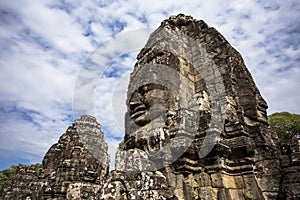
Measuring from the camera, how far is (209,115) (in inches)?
212

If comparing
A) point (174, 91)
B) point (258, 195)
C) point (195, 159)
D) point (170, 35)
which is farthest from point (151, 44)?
point (258, 195)

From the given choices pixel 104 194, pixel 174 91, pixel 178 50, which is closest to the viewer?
pixel 104 194

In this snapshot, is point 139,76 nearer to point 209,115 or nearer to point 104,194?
point 209,115

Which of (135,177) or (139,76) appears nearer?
(135,177)

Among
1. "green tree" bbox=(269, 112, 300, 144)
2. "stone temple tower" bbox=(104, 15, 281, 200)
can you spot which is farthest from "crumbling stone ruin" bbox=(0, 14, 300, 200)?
"green tree" bbox=(269, 112, 300, 144)

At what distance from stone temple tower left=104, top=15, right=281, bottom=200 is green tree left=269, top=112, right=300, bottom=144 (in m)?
17.0

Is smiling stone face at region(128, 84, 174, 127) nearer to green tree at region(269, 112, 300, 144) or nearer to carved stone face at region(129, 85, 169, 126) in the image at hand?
carved stone face at region(129, 85, 169, 126)

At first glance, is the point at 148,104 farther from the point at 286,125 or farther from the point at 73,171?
the point at 286,125

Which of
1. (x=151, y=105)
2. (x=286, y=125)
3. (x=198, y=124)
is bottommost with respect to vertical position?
(x=198, y=124)

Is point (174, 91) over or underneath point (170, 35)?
underneath

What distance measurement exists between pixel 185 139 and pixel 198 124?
579 millimetres

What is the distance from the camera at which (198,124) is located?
17.1ft

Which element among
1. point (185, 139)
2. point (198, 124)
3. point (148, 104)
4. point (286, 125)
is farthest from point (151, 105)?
point (286, 125)

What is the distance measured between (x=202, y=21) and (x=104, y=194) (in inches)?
288
